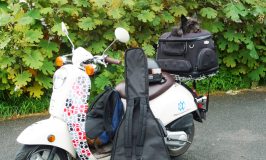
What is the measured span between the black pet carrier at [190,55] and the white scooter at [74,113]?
0.66ft

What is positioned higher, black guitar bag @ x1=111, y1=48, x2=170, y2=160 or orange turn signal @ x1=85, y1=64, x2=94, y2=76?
orange turn signal @ x1=85, y1=64, x2=94, y2=76

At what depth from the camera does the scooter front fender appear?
349 centimetres

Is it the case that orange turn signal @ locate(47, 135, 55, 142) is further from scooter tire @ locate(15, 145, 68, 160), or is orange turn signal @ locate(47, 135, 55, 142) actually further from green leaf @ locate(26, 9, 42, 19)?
green leaf @ locate(26, 9, 42, 19)

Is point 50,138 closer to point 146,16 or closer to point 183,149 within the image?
point 183,149

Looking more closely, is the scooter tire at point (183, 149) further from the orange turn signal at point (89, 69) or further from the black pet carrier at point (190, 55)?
the orange turn signal at point (89, 69)

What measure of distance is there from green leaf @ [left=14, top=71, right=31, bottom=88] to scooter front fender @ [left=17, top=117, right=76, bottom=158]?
1985mm

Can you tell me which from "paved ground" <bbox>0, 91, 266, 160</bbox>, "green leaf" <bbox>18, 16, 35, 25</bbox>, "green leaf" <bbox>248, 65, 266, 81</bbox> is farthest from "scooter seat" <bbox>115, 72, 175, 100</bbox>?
"green leaf" <bbox>248, 65, 266, 81</bbox>

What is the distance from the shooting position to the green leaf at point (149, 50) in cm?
599

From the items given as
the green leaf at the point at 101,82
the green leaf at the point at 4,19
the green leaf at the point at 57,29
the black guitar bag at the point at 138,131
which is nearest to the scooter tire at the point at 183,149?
the black guitar bag at the point at 138,131

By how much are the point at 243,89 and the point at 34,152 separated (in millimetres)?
3963

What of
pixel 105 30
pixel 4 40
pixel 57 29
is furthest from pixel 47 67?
pixel 105 30

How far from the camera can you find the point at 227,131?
5.16 m

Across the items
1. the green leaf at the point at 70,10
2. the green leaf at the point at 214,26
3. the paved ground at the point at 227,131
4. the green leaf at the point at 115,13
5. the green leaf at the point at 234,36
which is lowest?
the paved ground at the point at 227,131

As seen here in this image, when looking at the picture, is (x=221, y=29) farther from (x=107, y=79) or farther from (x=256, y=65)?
(x=107, y=79)
